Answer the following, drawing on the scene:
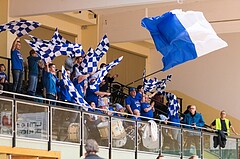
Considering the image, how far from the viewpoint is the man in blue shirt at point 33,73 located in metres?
17.0

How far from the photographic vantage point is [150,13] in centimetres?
2484

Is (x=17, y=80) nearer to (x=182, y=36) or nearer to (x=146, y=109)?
(x=182, y=36)

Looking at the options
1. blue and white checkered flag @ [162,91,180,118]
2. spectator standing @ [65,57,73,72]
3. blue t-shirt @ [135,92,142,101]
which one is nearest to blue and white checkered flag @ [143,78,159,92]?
blue and white checkered flag @ [162,91,180,118]

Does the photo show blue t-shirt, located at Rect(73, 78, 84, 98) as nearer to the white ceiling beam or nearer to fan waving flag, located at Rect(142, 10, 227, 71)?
fan waving flag, located at Rect(142, 10, 227, 71)

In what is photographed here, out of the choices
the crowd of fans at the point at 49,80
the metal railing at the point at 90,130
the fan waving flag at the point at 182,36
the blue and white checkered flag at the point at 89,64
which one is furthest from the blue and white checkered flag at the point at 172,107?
the fan waving flag at the point at 182,36

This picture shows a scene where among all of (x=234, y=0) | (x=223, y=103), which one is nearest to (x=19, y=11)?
(x=234, y=0)

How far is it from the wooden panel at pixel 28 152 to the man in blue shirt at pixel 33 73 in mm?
1757

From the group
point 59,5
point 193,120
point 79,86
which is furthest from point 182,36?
point 193,120

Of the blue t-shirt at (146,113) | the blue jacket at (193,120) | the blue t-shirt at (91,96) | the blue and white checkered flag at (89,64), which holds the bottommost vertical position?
the blue jacket at (193,120)

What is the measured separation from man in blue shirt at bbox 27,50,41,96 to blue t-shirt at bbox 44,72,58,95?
318 millimetres

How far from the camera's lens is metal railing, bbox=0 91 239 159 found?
14.9 metres

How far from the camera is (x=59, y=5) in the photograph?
66.1 ft

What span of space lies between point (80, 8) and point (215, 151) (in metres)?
5.36

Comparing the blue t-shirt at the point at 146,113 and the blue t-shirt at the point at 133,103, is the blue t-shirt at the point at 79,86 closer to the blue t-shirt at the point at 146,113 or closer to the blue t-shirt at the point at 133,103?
the blue t-shirt at the point at 133,103
